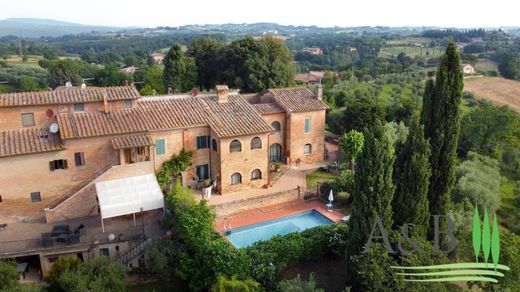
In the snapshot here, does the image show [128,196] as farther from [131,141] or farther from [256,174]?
[256,174]

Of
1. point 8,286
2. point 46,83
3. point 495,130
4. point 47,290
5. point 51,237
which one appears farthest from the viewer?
point 46,83

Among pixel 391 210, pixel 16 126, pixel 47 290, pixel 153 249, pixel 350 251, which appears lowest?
pixel 47 290

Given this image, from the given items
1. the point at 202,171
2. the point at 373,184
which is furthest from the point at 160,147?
the point at 373,184

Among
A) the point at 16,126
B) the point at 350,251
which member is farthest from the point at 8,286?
the point at 350,251

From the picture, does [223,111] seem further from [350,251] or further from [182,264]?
[350,251]

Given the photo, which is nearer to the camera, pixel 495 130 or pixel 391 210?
pixel 391 210

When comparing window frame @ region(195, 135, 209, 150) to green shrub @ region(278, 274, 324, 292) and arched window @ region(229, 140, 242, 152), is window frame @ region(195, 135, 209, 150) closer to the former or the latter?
arched window @ region(229, 140, 242, 152)

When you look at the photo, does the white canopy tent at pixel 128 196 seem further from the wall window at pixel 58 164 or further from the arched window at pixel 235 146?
the arched window at pixel 235 146
